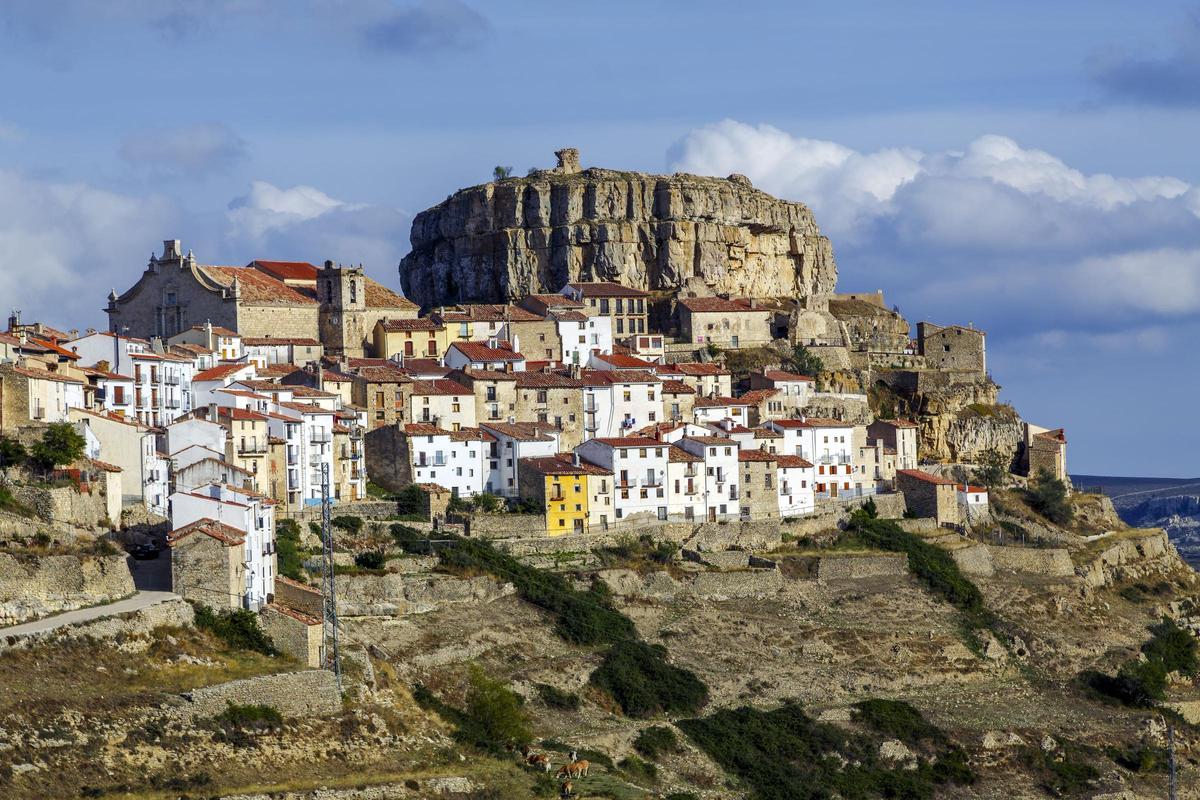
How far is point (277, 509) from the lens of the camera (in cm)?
8138

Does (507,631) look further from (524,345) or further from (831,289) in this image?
(831,289)

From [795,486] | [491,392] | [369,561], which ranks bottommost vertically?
[369,561]

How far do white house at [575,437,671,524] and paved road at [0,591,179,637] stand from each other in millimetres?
26708

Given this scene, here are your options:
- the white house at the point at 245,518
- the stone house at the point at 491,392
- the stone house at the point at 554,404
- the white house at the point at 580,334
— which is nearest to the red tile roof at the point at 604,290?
the white house at the point at 580,334

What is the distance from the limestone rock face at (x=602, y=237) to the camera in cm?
12012

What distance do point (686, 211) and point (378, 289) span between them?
62.6 ft

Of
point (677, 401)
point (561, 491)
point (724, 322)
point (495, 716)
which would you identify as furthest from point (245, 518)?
point (724, 322)

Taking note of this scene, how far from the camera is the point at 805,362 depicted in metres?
114

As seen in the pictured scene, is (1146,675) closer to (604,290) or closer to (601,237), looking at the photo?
(604,290)

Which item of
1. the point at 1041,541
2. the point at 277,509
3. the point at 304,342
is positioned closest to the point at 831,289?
the point at 1041,541

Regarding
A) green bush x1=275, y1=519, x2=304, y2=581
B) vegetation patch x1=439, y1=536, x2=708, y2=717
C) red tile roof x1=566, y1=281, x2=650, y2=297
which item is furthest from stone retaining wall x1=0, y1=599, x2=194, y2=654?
red tile roof x1=566, y1=281, x2=650, y2=297

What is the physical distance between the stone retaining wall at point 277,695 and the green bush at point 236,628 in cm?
185

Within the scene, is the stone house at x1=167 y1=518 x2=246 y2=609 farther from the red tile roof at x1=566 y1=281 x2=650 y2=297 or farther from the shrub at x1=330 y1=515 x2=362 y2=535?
the red tile roof at x1=566 y1=281 x2=650 y2=297

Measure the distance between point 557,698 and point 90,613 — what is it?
690 inches
